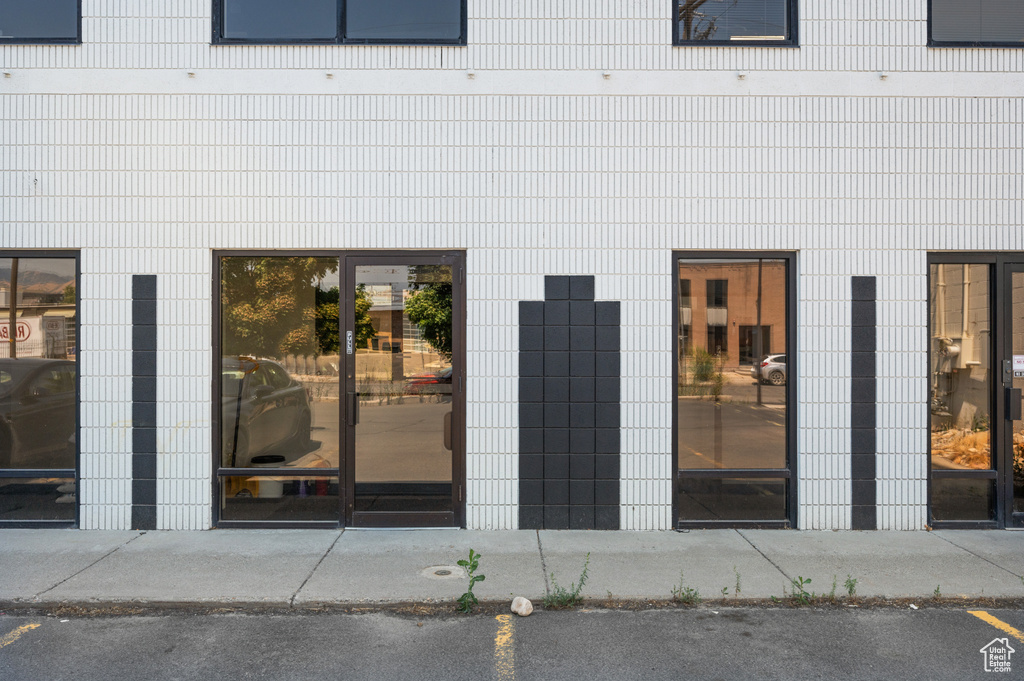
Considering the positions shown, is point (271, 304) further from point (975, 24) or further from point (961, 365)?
point (975, 24)

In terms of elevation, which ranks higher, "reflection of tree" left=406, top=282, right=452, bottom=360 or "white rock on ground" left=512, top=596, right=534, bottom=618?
"reflection of tree" left=406, top=282, right=452, bottom=360

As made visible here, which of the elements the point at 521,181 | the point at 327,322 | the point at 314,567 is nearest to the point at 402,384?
the point at 327,322

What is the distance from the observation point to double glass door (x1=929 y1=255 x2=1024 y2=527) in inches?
274

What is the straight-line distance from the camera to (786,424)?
7020 mm

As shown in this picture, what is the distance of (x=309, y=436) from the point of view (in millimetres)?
7004

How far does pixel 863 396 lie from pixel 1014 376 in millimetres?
1534

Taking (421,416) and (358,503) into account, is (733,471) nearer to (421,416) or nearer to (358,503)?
(421,416)

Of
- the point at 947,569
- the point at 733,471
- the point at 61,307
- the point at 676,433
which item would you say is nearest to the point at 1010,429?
the point at 947,569

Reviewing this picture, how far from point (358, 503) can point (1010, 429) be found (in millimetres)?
6411

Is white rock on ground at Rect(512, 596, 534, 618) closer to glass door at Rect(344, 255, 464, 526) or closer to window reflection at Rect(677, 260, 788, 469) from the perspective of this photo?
glass door at Rect(344, 255, 464, 526)

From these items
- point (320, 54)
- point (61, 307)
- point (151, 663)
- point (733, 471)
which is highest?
point (320, 54)

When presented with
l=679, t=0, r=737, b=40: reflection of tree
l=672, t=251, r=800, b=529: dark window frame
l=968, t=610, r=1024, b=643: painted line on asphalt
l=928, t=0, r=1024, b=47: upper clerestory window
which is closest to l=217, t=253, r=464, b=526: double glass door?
l=672, t=251, r=800, b=529: dark window frame

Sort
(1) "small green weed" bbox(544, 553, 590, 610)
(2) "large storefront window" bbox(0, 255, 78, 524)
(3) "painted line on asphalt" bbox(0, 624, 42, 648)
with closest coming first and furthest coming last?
(3) "painted line on asphalt" bbox(0, 624, 42, 648) → (1) "small green weed" bbox(544, 553, 590, 610) → (2) "large storefront window" bbox(0, 255, 78, 524)

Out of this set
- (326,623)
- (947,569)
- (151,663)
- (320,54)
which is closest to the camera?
(151,663)
